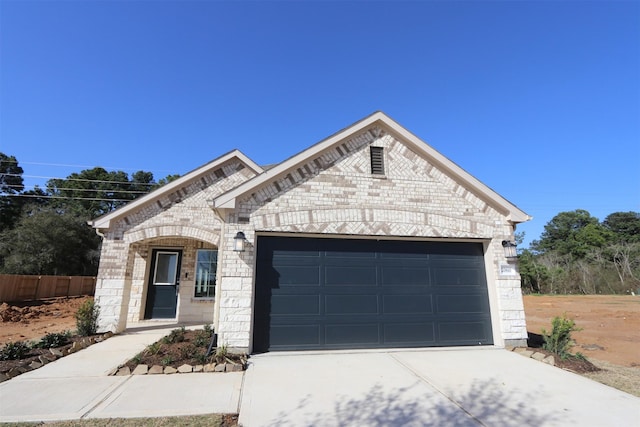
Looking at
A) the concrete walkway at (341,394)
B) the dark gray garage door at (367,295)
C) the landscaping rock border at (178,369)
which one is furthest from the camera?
the dark gray garage door at (367,295)

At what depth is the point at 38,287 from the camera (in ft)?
70.0

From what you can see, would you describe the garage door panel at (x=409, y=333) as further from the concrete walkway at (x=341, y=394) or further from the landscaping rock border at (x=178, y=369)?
the landscaping rock border at (x=178, y=369)

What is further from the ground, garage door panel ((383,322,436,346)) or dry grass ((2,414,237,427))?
garage door panel ((383,322,436,346))

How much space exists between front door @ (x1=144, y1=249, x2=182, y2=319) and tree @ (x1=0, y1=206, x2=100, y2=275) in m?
23.8

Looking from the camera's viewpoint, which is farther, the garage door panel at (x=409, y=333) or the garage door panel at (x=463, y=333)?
the garage door panel at (x=463, y=333)

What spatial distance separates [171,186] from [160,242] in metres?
2.61

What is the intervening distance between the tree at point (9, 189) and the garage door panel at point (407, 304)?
4123 cm

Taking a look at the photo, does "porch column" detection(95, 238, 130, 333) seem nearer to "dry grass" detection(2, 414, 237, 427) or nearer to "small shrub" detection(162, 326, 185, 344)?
"small shrub" detection(162, 326, 185, 344)

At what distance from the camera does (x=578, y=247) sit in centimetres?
4897

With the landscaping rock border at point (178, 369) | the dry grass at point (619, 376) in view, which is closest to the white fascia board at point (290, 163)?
the landscaping rock border at point (178, 369)

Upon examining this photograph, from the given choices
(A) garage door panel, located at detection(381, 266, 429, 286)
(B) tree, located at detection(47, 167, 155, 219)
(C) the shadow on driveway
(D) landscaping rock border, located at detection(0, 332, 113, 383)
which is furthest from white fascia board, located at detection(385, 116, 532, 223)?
(B) tree, located at detection(47, 167, 155, 219)

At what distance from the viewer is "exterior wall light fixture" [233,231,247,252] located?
730 cm

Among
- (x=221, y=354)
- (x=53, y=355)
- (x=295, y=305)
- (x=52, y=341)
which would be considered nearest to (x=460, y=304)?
(x=295, y=305)

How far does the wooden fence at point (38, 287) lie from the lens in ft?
62.0
